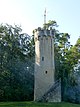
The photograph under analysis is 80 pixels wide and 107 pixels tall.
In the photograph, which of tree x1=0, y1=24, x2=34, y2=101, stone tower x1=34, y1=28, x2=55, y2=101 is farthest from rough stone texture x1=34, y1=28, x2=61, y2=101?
tree x1=0, y1=24, x2=34, y2=101

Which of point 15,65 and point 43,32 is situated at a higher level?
point 43,32

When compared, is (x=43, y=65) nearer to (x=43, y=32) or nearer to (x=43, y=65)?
(x=43, y=65)

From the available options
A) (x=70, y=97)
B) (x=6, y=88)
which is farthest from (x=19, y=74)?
(x=70, y=97)

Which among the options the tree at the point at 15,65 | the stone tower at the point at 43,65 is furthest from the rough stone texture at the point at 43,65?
the tree at the point at 15,65

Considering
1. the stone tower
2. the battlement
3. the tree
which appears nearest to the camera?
the stone tower

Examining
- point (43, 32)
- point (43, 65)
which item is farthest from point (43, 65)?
point (43, 32)

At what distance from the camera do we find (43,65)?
30766mm

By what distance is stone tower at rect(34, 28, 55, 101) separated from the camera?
3027 cm

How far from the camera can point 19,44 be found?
40906mm

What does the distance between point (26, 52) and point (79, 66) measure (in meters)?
9.80

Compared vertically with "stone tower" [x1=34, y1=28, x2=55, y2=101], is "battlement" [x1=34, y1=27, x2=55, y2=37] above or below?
above

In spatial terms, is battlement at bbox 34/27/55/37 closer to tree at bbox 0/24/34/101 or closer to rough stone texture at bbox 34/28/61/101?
rough stone texture at bbox 34/28/61/101

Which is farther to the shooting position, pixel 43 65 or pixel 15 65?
pixel 15 65

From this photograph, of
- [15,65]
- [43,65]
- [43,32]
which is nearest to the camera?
[43,65]
